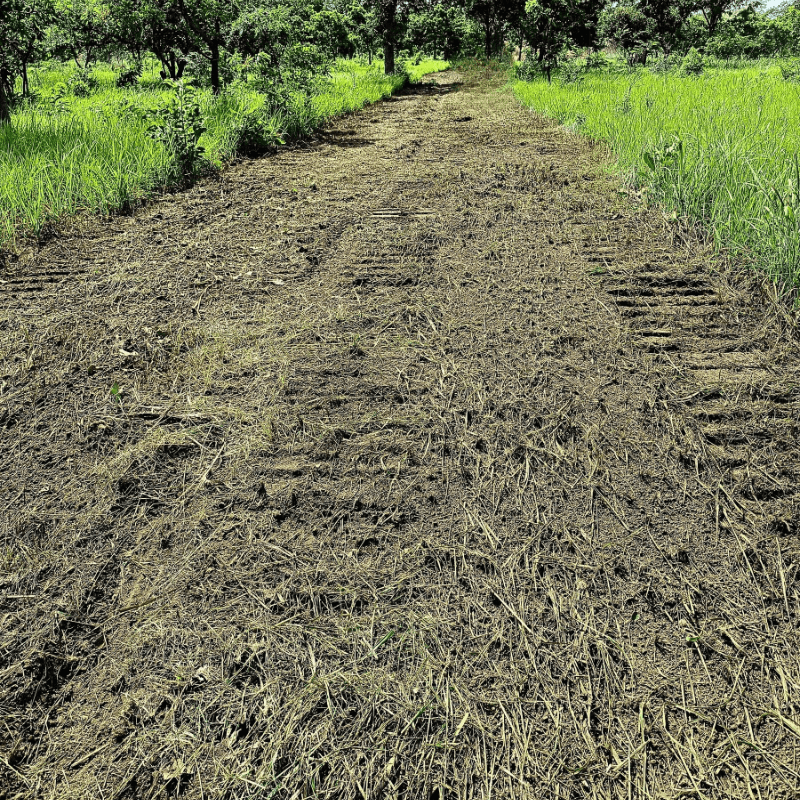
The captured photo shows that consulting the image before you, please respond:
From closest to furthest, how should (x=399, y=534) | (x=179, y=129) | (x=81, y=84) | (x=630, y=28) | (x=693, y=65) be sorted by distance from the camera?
(x=399, y=534) → (x=179, y=129) → (x=81, y=84) → (x=693, y=65) → (x=630, y=28)

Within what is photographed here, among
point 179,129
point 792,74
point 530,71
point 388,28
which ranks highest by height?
point 388,28

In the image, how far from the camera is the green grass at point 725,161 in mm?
2908

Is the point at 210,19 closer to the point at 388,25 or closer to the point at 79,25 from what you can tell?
the point at 79,25

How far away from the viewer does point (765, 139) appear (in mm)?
3992

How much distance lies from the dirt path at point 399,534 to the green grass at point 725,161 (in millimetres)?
283

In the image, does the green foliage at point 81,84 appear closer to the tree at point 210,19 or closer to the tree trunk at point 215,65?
the tree trunk at point 215,65

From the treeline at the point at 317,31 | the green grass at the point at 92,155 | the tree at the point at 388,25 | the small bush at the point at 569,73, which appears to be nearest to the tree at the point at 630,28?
the treeline at the point at 317,31

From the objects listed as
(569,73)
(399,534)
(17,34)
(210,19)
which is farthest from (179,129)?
(569,73)

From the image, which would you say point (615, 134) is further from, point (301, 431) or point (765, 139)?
point (301, 431)

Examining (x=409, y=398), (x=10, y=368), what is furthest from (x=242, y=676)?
(x=10, y=368)

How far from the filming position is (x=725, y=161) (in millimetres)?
3666

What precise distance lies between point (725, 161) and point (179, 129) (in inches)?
188

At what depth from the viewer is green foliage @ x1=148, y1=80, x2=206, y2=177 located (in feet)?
17.1

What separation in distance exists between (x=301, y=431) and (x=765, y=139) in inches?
165
